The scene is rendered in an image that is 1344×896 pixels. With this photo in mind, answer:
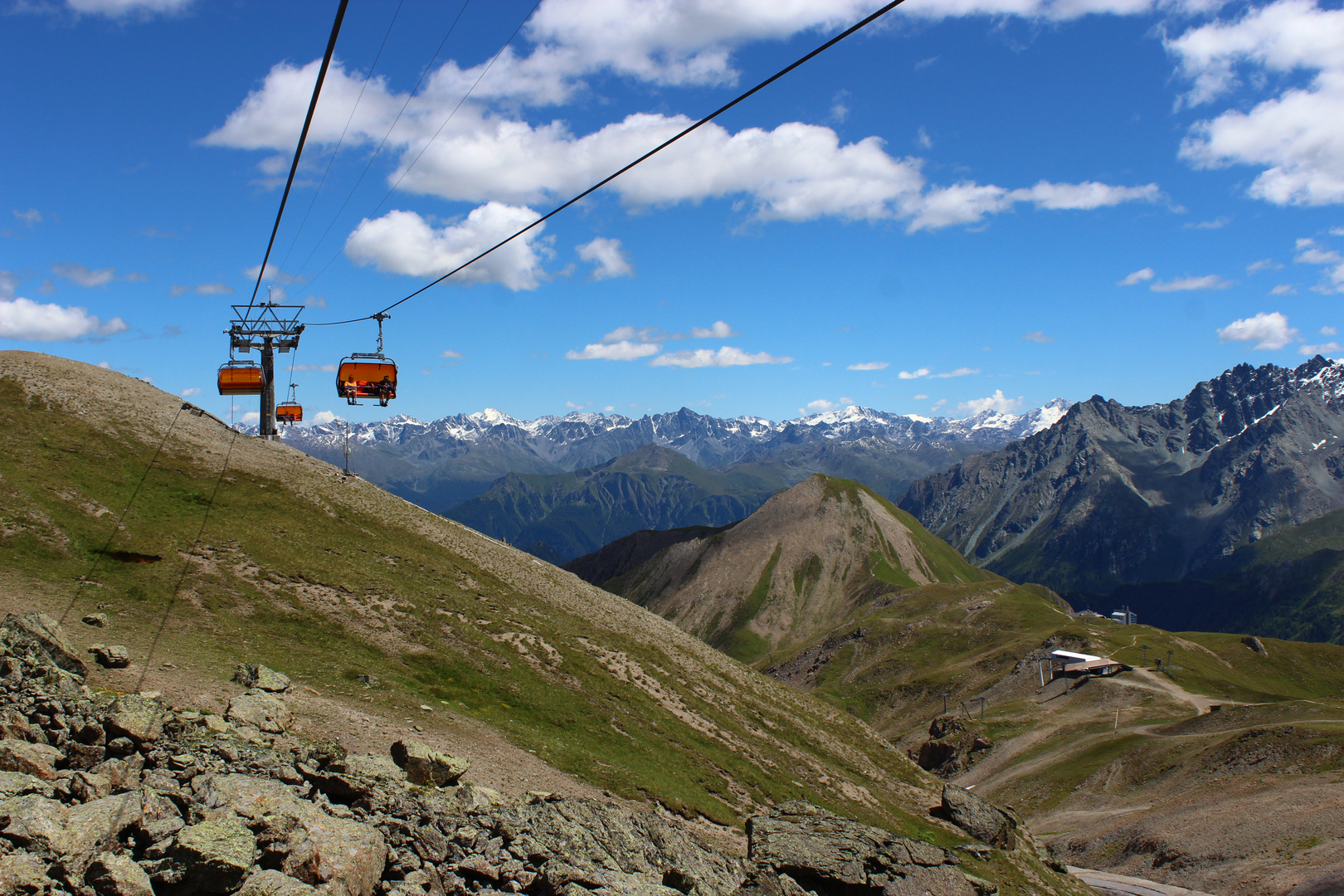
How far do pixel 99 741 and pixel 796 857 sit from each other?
22250mm

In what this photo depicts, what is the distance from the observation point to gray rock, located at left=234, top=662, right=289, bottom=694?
93.0 ft

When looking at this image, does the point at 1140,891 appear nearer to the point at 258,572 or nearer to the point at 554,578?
the point at 554,578

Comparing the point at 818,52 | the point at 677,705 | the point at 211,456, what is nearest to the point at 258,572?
the point at 211,456

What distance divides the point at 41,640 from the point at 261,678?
7702mm

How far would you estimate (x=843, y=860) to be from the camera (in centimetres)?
2816

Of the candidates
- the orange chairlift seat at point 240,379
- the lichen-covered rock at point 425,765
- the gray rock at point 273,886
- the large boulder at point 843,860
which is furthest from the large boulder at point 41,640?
the orange chairlift seat at point 240,379

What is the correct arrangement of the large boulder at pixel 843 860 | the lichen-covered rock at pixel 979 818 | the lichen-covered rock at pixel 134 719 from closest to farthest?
the lichen-covered rock at pixel 134 719, the large boulder at pixel 843 860, the lichen-covered rock at pixel 979 818

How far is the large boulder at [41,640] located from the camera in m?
20.7

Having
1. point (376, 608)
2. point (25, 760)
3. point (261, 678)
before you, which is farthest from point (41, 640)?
point (376, 608)

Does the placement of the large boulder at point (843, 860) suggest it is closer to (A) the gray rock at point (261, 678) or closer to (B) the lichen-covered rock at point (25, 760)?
(A) the gray rock at point (261, 678)

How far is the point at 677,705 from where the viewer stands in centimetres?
5059

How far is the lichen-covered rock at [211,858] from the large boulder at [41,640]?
1049 cm

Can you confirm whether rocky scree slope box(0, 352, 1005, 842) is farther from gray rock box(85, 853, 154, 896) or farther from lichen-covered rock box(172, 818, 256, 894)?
gray rock box(85, 853, 154, 896)

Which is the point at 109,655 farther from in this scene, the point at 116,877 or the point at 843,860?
the point at 843,860
